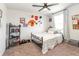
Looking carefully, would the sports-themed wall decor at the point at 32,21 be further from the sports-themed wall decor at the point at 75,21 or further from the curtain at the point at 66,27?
the sports-themed wall decor at the point at 75,21

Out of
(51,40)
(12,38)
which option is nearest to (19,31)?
(12,38)

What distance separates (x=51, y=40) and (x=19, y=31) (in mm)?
592

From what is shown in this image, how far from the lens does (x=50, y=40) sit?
1.63 meters

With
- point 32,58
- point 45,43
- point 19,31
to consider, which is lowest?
point 32,58

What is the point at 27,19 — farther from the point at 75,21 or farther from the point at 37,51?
the point at 75,21

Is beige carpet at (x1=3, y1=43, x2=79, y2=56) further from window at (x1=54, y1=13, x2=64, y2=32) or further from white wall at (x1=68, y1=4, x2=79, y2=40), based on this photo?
window at (x1=54, y1=13, x2=64, y2=32)

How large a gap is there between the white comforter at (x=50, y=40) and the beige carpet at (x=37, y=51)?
90 millimetres

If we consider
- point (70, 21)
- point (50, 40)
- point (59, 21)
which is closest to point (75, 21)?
point (70, 21)

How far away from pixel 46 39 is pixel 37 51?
11.6 inches

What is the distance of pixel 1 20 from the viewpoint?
1516mm

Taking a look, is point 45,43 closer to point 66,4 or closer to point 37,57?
point 37,57

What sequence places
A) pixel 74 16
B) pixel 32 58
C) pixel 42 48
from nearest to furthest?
1. pixel 32 58
2. pixel 74 16
3. pixel 42 48

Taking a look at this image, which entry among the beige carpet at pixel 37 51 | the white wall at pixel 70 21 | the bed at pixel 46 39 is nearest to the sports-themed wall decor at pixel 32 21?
the bed at pixel 46 39

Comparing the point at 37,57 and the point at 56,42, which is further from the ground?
the point at 56,42
